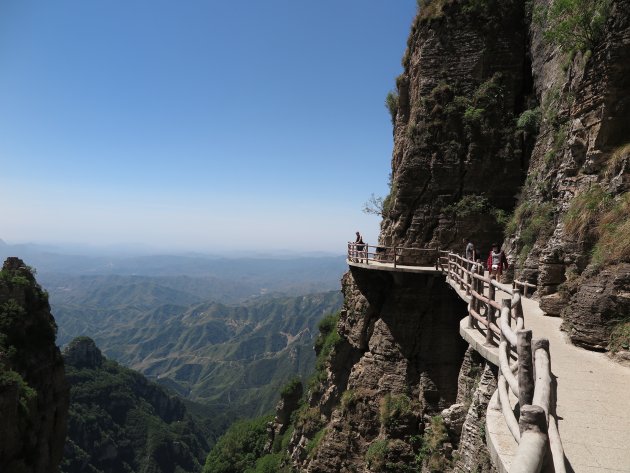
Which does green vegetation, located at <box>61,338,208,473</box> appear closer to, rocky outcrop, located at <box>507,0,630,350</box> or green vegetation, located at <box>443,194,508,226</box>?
green vegetation, located at <box>443,194,508,226</box>

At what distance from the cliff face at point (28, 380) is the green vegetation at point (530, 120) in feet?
104

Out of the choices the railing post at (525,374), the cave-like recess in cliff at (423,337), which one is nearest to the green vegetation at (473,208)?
the cave-like recess in cliff at (423,337)

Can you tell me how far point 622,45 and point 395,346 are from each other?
15007mm

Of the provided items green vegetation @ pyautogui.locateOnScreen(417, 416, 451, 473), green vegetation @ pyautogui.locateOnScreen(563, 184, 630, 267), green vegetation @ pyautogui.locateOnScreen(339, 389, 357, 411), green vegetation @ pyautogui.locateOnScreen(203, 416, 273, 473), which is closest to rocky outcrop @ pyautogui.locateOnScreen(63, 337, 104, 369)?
green vegetation @ pyautogui.locateOnScreen(203, 416, 273, 473)

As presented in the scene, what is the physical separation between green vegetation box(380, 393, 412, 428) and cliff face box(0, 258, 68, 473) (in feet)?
69.8

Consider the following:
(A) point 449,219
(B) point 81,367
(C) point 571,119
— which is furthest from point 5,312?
(B) point 81,367

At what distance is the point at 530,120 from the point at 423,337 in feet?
39.6

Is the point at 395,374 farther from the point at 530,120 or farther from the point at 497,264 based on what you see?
the point at 530,120

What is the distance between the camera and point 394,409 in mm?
18031

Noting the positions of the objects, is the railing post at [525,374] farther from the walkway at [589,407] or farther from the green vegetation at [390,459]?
the green vegetation at [390,459]

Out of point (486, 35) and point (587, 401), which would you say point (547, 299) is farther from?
point (486, 35)

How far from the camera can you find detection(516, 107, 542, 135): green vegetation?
60.8ft

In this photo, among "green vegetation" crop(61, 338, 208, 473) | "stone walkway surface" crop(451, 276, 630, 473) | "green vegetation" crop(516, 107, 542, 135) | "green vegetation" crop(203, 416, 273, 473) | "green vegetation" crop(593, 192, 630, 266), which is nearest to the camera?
"stone walkway surface" crop(451, 276, 630, 473)

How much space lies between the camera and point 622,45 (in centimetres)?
1188
